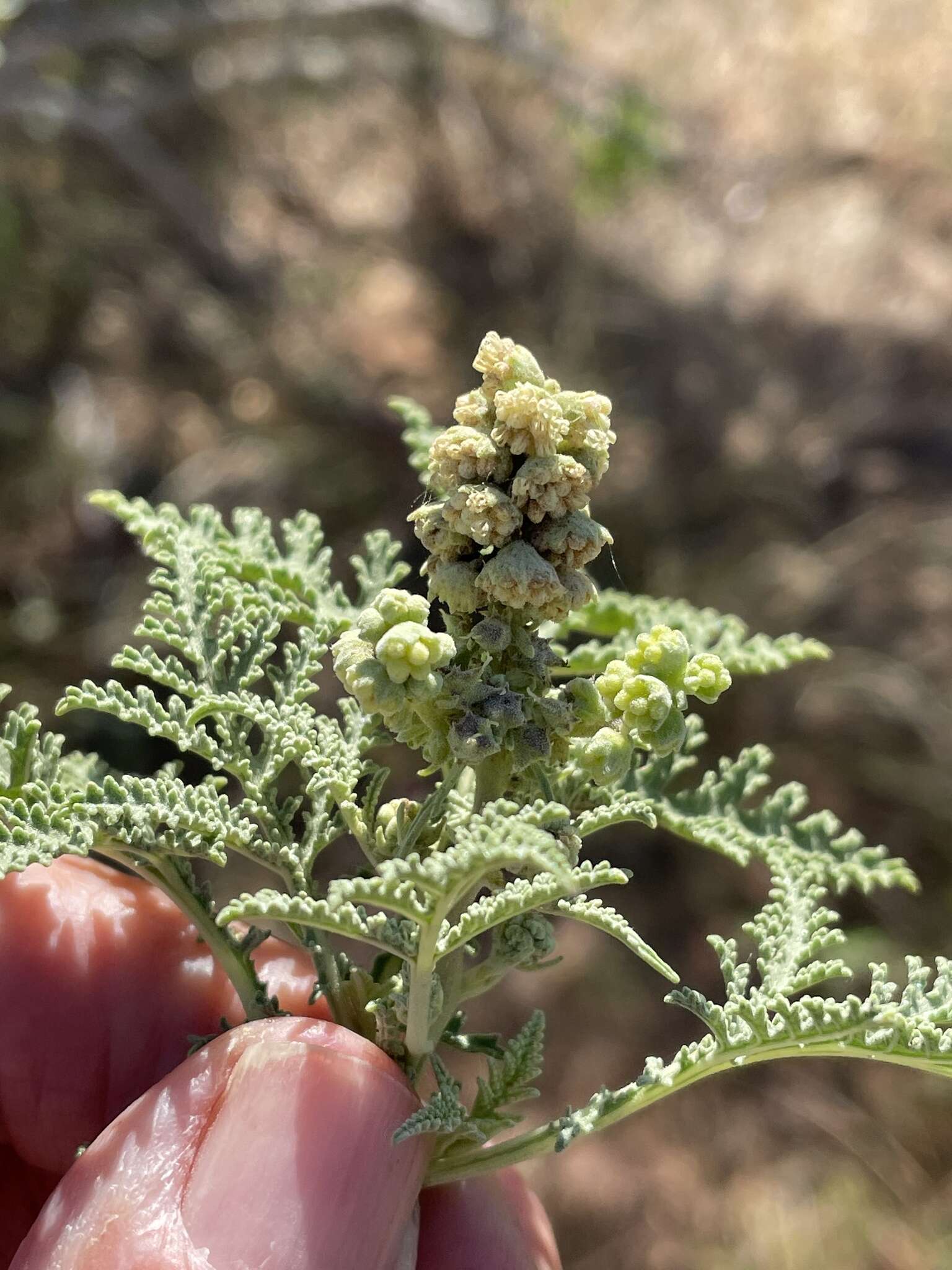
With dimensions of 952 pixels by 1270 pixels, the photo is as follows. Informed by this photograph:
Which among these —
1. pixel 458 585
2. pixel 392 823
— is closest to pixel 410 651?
pixel 458 585

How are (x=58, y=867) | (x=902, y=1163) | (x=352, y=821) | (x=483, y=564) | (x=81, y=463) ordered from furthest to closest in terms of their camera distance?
(x=81, y=463)
(x=902, y=1163)
(x=58, y=867)
(x=352, y=821)
(x=483, y=564)

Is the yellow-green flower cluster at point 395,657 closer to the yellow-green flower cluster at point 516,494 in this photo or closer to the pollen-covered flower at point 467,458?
the yellow-green flower cluster at point 516,494

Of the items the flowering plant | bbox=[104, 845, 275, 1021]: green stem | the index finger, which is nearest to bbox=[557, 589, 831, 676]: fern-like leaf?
the flowering plant

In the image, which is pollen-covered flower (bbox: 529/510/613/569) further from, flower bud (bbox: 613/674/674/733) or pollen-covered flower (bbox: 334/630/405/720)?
pollen-covered flower (bbox: 334/630/405/720)

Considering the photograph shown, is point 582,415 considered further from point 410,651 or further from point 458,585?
point 410,651

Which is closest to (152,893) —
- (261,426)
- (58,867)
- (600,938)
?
(58,867)

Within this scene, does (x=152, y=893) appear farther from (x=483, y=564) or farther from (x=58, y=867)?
(x=483, y=564)

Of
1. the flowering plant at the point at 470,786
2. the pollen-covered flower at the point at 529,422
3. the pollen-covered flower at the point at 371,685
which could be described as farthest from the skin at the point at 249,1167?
the pollen-covered flower at the point at 529,422
